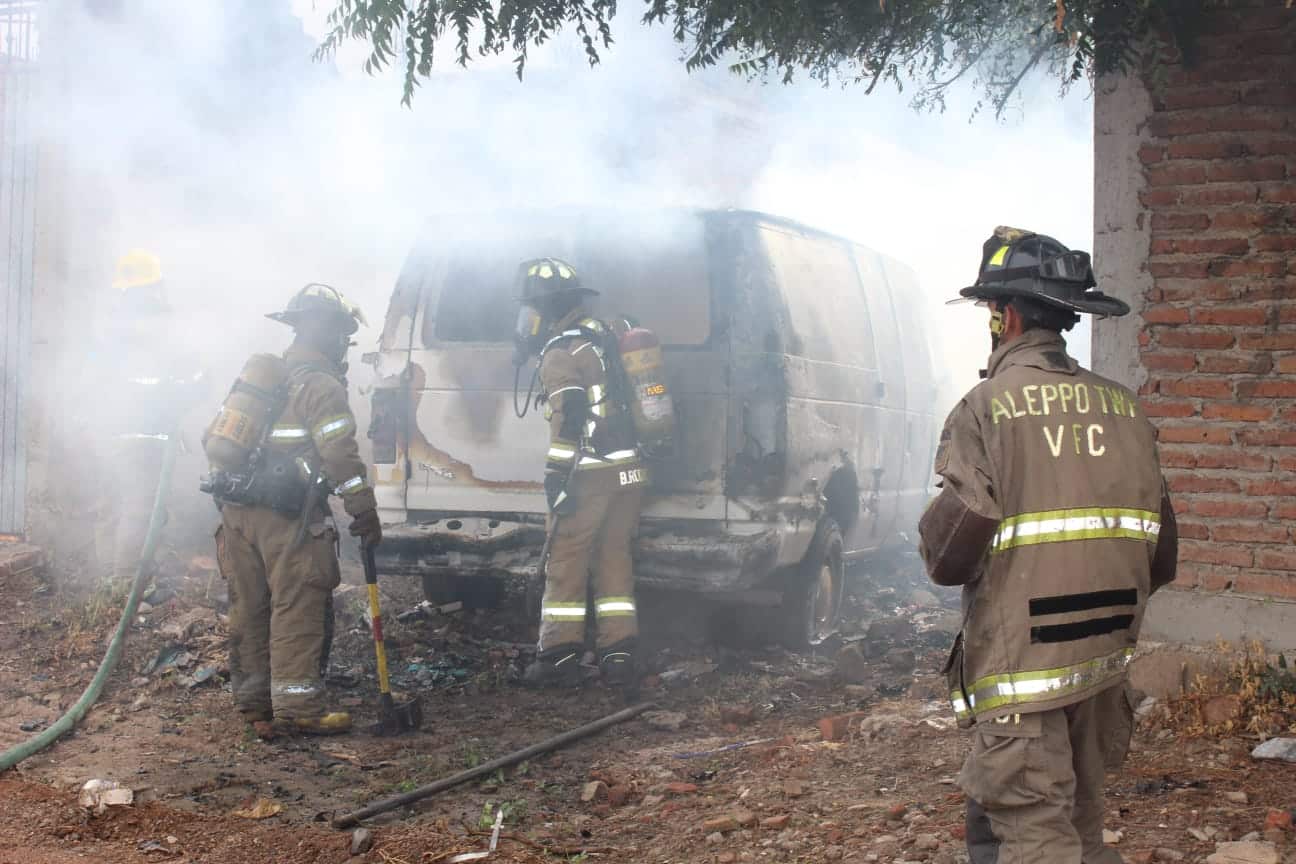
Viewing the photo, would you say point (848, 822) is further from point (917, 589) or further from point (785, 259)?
point (917, 589)

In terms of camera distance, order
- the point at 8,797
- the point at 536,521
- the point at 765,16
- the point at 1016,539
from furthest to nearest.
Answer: the point at 536,521, the point at 765,16, the point at 8,797, the point at 1016,539

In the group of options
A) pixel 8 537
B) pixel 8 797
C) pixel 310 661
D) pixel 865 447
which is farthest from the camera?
pixel 8 537

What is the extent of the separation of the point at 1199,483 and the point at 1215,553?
266 millimetres

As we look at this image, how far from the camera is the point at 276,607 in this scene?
5.11 metres

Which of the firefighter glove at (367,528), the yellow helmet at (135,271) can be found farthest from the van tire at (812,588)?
the yellow helmet at (135,271)

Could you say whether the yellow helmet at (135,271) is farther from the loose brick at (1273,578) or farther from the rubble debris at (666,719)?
the loose brick at (1273,578)

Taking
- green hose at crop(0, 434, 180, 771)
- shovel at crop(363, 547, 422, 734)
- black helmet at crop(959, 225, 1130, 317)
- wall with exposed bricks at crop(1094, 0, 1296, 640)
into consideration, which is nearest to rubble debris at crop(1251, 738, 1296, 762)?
wall with exposed bricks at crop(1094, 0, 1296, 640)

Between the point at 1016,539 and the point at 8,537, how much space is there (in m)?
7.19

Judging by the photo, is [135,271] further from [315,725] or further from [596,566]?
[596,566]

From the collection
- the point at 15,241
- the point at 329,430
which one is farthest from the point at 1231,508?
the point at 15,241

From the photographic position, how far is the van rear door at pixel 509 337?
555cm

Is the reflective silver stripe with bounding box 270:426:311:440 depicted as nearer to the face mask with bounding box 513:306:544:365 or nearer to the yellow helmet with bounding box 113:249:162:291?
the face mask with bounding box 513:306:544:365

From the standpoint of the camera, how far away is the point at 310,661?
510 cm

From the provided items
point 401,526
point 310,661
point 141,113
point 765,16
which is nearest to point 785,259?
point 765,16
